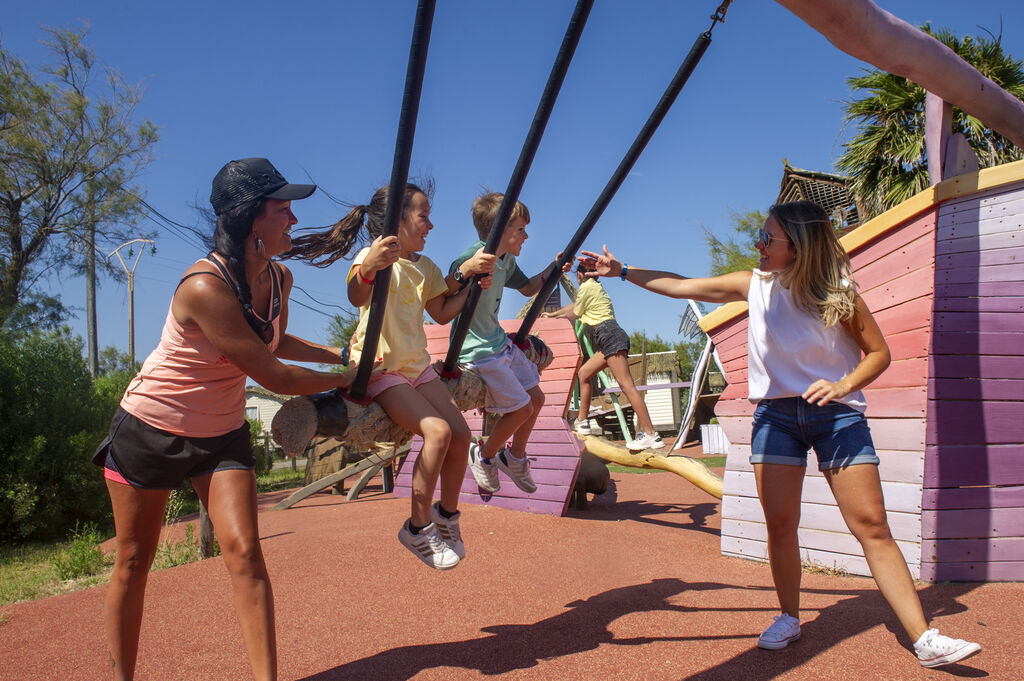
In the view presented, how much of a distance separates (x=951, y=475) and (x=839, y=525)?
871 millimetres

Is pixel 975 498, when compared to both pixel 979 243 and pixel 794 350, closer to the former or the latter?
pixel 979 243

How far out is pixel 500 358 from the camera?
461cm

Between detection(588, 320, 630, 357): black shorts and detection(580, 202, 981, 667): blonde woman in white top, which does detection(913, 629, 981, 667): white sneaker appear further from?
detection(588, 320, 630, 357): black shorts

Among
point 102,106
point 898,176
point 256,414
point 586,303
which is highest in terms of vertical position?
point 102,106

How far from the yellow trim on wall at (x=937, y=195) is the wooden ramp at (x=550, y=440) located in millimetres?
3798

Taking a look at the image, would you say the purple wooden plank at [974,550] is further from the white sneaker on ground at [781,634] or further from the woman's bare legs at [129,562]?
the woman's bare legs at [129,562]

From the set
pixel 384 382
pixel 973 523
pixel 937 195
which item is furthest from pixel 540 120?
pixel 973 523

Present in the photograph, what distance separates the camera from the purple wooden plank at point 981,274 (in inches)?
192

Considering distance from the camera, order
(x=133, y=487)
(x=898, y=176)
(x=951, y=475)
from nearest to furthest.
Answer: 1. (x=133, y=487)
2. (x=951, y=475)
3. (x=898, y=176)

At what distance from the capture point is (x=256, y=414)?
47.7 metres

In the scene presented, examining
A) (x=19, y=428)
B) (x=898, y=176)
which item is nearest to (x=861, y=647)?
(x=19, y=428)

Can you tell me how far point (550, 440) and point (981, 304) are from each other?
4.72m

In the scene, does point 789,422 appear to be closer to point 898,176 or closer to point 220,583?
A: point 220,583

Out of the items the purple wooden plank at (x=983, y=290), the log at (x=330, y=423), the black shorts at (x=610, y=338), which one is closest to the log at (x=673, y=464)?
the black shorts at (x=610, y=338)
